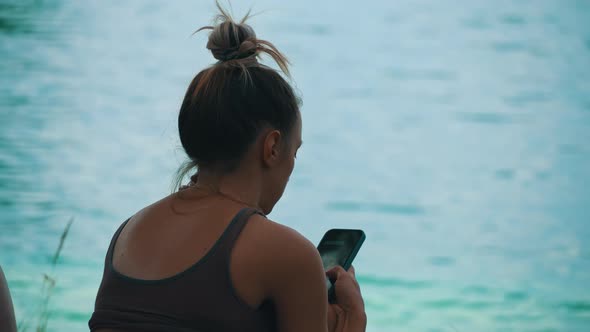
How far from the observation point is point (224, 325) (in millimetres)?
1178

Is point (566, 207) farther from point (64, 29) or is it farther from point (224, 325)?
point (224, 325)

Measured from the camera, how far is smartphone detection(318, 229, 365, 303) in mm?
1468

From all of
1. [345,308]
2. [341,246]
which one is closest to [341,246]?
[341,246]

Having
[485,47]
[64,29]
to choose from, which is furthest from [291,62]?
[485,47]

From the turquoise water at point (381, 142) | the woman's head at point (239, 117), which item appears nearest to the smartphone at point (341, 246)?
the woman's head at point (239, 117)

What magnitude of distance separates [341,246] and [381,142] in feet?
34.4

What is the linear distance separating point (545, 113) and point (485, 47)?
1475 mm

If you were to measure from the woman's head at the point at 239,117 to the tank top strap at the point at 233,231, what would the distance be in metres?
0.11

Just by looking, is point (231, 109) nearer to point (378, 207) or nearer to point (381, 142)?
point (378, 207)

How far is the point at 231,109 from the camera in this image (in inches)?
50.4

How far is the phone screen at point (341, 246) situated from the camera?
147 centimetres

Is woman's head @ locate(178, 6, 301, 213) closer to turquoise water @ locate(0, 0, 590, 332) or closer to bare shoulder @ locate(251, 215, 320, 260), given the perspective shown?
bare shoulder @ locate(251, 215, 320, 260)

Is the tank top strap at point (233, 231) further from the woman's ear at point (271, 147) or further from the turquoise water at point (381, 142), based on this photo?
the turquoise water at point (381, 142)

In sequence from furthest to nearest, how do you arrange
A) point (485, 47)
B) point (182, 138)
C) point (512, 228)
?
1. point (485, 47)
2. point (512, 228)
3. point (182, 138)
